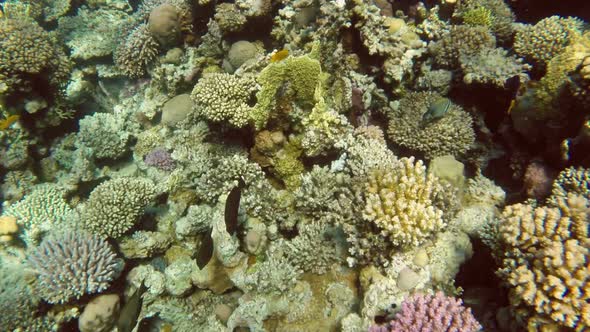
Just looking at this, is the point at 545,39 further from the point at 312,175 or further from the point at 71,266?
the point at 71,266

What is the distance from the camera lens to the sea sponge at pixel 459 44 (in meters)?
5.33

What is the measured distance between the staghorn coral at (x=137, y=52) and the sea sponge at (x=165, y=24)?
0.93 feet

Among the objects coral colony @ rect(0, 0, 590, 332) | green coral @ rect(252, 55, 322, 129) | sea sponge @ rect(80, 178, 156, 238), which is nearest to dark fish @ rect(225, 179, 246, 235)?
coral colony @ rect(0, 0, 590, 332)

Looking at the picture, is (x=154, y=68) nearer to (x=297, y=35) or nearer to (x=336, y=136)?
(x=297, y=35)

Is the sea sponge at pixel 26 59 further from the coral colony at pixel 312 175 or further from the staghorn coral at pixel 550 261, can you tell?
the staghorn coral at pixel 550 261

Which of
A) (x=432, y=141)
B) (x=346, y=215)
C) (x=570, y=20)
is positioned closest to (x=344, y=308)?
(x=346, y=215)

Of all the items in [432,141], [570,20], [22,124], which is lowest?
[22,124]

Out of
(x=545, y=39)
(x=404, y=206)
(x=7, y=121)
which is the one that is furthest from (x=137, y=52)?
(x=545, y=39)

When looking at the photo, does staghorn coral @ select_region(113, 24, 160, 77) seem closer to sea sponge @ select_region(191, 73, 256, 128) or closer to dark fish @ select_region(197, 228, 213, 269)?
sea sponge @ select_region(191, 73, 256, 128)

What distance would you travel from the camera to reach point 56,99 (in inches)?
284

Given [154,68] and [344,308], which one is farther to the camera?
[154,68]

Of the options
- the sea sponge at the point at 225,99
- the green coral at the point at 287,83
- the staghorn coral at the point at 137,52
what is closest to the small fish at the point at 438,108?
the green coral at the point at 287,83

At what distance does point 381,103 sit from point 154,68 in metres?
4.65

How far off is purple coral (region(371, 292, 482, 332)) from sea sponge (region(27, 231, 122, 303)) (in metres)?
3.70
